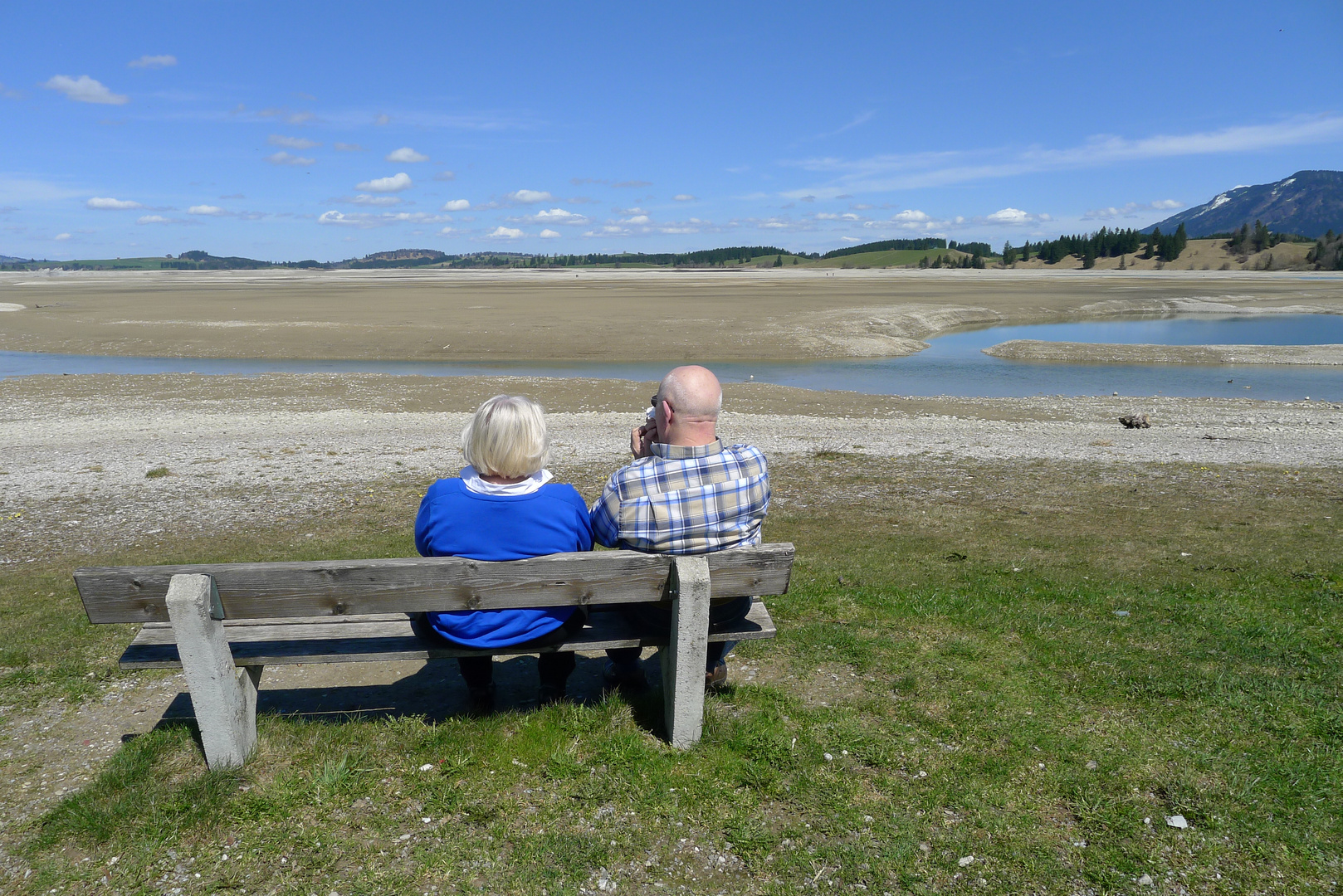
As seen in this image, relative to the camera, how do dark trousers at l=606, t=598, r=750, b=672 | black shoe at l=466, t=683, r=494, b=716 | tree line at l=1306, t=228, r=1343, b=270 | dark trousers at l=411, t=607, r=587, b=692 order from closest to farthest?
dark trousers at l=411, t=607, r=587, b=692
dark trousers at l=606, t=598, r=750, b=672
black shoe at l=466, t=683, r=494, b=716
tree line at l=1306, t=228, r=1343, b=270

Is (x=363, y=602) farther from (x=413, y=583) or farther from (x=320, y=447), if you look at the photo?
(x=320, y=447)

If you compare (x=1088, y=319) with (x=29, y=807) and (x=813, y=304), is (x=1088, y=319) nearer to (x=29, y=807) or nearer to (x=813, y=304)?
(x=813, y=304)

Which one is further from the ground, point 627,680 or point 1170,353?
point 627,680

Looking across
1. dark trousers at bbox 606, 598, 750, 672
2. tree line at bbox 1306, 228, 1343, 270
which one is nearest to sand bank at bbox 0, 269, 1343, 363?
dark trousers at bbox 606, 598, 750, 672

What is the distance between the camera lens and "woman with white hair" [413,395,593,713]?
3.59 m

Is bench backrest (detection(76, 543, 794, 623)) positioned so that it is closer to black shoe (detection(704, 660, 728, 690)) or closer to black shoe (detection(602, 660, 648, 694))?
black shoe (detection(704, 660, 728, 690))

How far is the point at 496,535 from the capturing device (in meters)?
3.59

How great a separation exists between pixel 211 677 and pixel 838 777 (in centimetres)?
288

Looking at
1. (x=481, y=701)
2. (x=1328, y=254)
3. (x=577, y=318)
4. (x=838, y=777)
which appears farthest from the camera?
(x=1328, y=254)

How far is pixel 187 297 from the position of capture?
6962 centimetres

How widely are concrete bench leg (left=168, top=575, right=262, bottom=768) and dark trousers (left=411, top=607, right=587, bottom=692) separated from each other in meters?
0.81

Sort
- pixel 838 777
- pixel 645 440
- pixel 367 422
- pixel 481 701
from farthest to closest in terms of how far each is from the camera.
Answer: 1. pixel 367 422
2. pixel 481 701
3. pixel 645 440
4. pixel 838 777

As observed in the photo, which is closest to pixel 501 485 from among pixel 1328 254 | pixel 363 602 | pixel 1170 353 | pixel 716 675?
pixel 363 602

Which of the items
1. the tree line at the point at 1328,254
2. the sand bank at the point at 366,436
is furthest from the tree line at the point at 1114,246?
the sand bank at the point at 366,436
